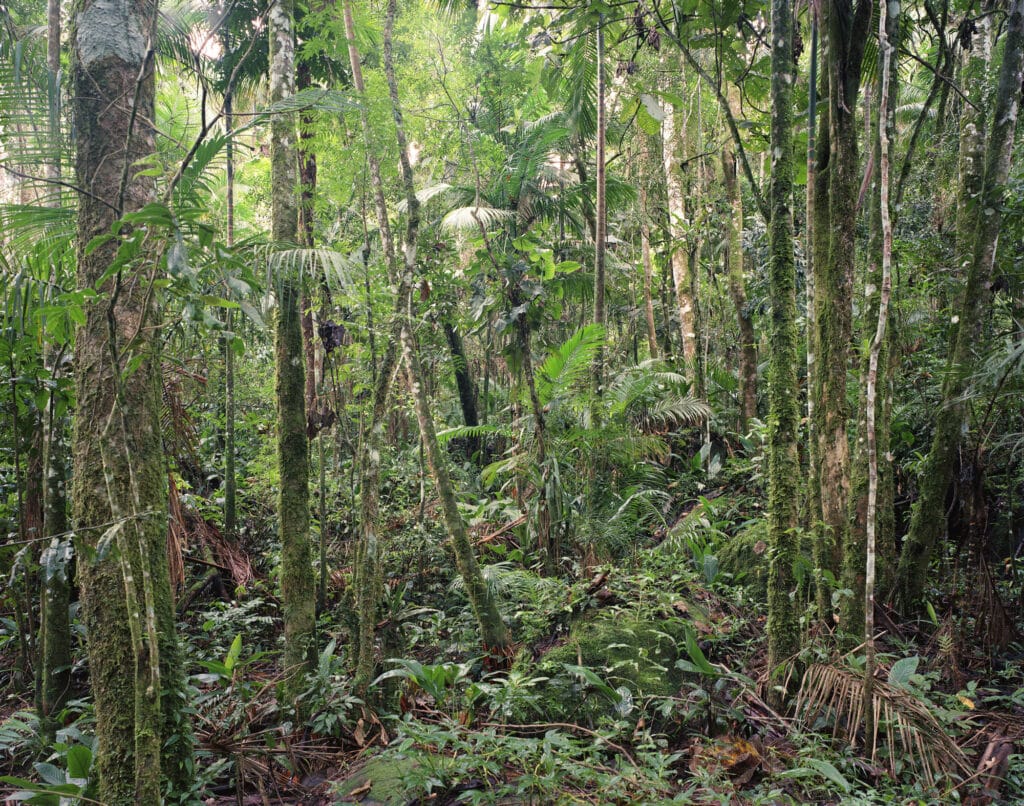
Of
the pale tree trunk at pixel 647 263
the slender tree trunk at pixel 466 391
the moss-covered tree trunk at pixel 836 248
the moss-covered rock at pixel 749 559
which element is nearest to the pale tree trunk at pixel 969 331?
the moss-covered tree trunk at pixel 836 248

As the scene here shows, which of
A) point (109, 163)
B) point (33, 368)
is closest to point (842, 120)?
point (109, 163)

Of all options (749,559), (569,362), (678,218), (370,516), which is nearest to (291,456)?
(370,516)

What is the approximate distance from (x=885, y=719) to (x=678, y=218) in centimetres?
716

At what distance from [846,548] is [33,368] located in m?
4.77

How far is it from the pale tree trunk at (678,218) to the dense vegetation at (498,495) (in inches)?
50.5

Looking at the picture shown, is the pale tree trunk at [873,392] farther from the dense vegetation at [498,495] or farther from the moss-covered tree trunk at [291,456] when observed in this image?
the moss-covered tree trunk at [291,456]

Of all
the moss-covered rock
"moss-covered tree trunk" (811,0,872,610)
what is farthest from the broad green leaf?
the moss-covered rock

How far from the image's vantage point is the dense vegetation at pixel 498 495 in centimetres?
258

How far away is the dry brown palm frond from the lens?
2965mm

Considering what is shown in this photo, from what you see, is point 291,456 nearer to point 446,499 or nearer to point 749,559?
point 446,499

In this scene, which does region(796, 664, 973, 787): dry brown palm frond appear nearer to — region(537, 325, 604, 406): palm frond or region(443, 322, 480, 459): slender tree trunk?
region(537, 325, 604, 406): palm frond

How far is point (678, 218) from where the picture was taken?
9000 mm

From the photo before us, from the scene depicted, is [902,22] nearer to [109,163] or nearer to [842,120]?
[842,120]

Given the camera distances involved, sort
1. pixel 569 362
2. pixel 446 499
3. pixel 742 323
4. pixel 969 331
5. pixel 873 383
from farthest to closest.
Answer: pixel 742 323 → pixel 569 362 → pixel 446 499 → pixel 969 331 → pixel 873 383
